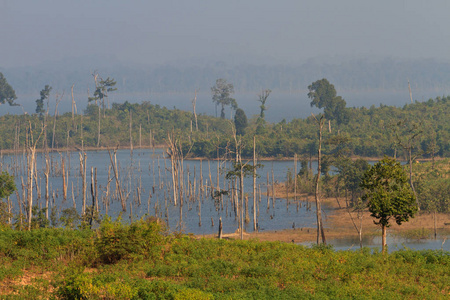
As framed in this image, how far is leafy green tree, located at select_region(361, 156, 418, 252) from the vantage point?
25172mm

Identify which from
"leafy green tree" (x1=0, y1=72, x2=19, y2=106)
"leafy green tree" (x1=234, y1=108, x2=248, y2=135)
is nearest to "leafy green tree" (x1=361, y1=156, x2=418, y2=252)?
"leafy green tree" (x1=234, y1=108, x2=248, y2=135)

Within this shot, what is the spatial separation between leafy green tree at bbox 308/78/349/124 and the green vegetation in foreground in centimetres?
8811

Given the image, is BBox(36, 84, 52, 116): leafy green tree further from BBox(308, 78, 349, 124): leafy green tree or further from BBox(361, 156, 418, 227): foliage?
BBox(361, 156, 418, 227): foliage

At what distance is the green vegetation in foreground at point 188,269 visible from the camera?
46.8ft

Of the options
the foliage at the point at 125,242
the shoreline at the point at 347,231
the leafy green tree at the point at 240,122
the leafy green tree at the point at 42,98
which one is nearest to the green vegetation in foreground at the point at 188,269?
the foliage at the point at 125,242

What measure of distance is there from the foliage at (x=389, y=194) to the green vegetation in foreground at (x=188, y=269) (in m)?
4.06

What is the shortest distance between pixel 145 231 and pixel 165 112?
116953mm

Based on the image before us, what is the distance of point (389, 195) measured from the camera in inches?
1002

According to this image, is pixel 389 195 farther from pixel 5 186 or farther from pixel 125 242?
pixel 5 186

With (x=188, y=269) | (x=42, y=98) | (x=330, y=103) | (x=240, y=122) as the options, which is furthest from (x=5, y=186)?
(x=330, y=103)

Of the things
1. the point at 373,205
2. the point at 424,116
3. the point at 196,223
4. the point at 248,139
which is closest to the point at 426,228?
the point at 196,223

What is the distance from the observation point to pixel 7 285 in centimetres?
1539

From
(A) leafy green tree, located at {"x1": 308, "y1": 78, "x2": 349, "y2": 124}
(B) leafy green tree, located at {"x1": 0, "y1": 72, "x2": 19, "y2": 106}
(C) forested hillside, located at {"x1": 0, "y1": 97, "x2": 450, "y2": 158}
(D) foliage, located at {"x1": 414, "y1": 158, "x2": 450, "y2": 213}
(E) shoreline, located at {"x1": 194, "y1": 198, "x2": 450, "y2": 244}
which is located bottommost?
(E) shoreline, located at {"x1": 194, "y1": 198, "x2": 450, "y2": 244}

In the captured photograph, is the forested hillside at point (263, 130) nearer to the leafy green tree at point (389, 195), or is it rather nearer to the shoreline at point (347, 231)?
the shoreline at point (347, 231)
